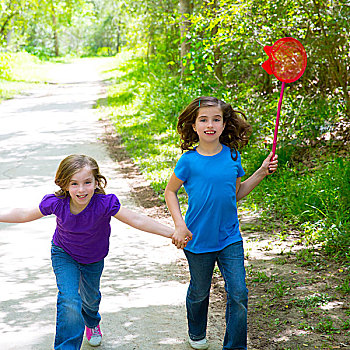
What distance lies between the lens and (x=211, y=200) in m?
3.13

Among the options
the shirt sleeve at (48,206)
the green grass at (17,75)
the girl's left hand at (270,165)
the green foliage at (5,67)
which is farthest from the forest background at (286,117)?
the green foliage at (5,67)

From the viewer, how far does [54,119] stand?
14.5 meters

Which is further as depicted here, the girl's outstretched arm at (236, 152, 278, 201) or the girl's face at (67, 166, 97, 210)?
the girl's outstretched arm at (236, 152, 278, 201)

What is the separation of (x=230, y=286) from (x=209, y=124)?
A: 1.01 m

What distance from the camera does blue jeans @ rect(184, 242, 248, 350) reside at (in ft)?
10.1

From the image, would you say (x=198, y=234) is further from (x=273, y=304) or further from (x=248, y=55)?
(x=248, y=55)

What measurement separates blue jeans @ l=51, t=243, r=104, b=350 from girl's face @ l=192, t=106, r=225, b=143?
1.04 m

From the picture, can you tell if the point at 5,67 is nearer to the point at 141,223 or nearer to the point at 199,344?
the point at 141,223

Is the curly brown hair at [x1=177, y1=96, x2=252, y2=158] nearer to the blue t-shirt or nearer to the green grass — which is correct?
the blue t-shirt

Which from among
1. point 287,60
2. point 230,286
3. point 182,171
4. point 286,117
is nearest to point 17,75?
point 286,117

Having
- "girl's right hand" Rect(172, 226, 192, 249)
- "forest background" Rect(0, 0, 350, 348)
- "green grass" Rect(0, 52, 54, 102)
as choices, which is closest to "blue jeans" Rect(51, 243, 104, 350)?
"girl's right hand" Rect(172, 226, 192, 249)

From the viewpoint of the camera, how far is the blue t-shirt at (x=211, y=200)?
3.12m

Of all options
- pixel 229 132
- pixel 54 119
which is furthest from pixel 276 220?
pixel 54 119

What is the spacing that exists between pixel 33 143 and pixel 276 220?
6931 mm
